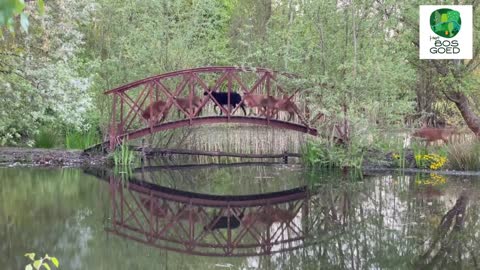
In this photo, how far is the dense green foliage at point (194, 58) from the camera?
8418 mm

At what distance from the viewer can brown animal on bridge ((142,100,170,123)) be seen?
482 inches

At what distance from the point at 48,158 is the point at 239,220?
6161mm

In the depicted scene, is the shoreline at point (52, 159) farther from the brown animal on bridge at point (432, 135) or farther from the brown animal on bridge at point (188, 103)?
the brown animal on bridge at point (188, 103)

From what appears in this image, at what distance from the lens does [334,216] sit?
298 inches

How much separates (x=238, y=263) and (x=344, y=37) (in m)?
6.92

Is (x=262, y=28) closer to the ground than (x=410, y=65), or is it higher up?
higher up

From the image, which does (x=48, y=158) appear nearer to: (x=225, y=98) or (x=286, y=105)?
(x=225, y=98)

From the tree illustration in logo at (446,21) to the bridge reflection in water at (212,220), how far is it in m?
4.39

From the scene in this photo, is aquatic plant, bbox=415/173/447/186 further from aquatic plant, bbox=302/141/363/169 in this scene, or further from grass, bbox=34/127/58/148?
grass, bbox=34/127/58/148

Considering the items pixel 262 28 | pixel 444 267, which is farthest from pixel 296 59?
pixel 262 28

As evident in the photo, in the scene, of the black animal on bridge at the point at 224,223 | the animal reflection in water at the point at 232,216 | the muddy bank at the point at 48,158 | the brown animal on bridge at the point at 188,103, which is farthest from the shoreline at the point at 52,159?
the black animal on bridge at the point at 224,223

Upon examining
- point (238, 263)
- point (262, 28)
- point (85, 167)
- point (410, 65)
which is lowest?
point (238, 263)

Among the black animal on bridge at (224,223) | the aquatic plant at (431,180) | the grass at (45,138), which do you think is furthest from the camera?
the grass at (45,138)

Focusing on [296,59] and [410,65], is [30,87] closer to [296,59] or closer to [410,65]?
[296,59]
